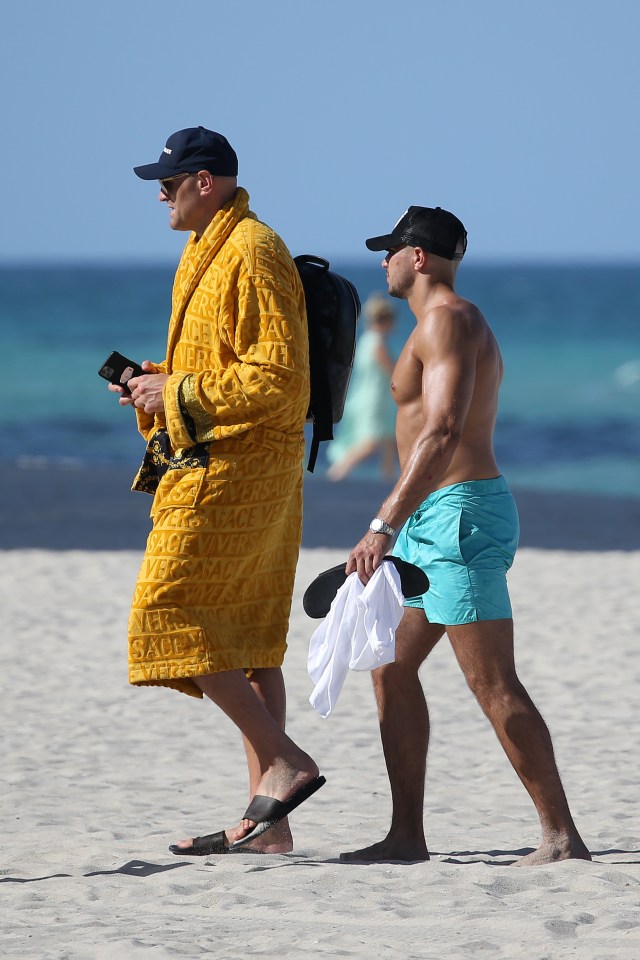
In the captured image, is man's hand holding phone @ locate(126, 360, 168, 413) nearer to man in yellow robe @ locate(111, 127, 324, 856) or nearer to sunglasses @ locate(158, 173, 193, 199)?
man in yellow robe @ locate(111, 127, 324, 856)

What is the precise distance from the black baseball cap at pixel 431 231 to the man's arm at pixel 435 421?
9.6 inches

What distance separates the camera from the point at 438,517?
4137mm

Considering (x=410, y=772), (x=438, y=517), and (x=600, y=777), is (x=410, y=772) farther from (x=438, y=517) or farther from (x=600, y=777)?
(x=600, y=777)

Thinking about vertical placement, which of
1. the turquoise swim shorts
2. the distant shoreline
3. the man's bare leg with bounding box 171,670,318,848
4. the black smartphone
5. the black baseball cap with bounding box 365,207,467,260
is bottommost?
the man's bare leg with bounding box 171,670,318,848

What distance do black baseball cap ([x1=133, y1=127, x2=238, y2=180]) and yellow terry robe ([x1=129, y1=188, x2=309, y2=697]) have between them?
0.59 ft

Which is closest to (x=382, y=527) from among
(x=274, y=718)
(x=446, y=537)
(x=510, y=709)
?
(x=446, y=537)

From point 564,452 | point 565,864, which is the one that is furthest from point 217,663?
point 564,452

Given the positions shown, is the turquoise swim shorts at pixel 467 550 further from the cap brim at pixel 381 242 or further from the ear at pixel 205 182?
the ear at pixel 205 182

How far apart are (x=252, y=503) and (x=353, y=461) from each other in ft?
36.2

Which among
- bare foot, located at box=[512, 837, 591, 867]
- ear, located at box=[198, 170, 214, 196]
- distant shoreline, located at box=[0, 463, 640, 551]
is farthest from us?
distant shoreline, located at box=[0, 463, 640, 551]

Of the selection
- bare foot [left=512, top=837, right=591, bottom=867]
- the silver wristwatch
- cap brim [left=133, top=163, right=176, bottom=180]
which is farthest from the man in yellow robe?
bare foot [left=512, top=837, right=591, bottom=867]

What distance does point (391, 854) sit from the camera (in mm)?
4305

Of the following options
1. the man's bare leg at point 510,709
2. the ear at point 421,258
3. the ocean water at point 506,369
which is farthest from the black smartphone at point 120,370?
the ocean water at point 506,369

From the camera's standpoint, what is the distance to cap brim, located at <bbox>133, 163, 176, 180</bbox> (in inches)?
167
